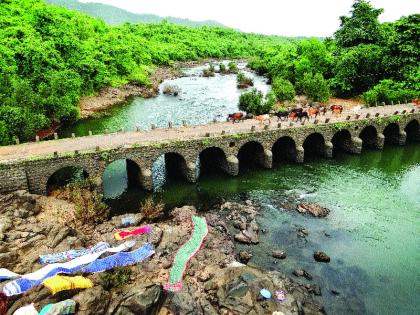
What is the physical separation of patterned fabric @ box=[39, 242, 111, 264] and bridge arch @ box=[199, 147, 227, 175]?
2271 cm

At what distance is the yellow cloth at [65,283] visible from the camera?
23.0 metres

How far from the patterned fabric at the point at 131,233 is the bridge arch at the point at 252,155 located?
68.5 ft

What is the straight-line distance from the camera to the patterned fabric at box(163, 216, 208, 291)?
28.2m

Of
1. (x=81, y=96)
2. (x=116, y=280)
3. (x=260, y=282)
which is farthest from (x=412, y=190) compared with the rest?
(x=81, y=96)

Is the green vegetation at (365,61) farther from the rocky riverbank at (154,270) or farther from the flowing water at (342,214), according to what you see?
the rocky riverbank at (154,270)

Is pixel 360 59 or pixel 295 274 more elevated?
pixel 360 59

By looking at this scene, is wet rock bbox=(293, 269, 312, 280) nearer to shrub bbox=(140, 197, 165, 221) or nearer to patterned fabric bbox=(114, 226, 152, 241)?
patterned fabric bbox=(114, 226, 152, 241)

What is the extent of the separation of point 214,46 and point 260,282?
167 m

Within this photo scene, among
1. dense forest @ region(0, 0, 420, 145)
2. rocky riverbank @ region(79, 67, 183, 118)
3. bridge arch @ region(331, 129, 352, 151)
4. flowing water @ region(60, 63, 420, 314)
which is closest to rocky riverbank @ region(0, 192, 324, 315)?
flowing water @ region(60, 63, 420, 314)

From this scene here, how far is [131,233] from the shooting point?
33.7 metres

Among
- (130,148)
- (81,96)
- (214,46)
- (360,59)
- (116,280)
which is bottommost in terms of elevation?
(116,280)

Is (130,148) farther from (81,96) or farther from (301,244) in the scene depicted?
(81,96)

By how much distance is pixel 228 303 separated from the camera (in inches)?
1035

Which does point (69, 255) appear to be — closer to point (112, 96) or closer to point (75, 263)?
point (75, 263)
